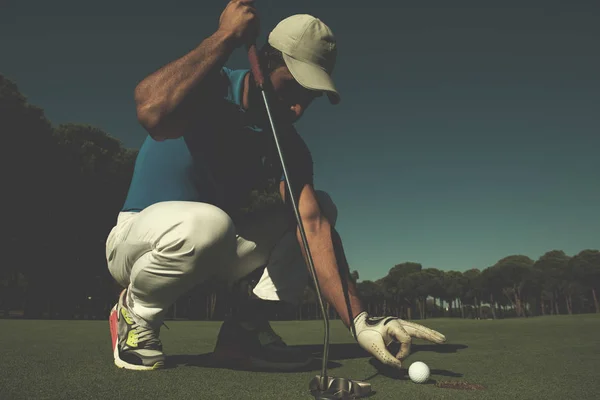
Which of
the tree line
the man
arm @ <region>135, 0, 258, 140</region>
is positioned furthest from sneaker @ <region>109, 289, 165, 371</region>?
the tree line

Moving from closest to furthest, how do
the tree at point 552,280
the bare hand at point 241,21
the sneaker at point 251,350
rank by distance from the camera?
the bare hand at point 241,21 → the sneaker at point 251,350 → the tree at point 552,280

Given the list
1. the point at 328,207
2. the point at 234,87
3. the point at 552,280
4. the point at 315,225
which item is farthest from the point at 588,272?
the point at 234,87

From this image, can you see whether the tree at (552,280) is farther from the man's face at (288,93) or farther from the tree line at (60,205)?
the man's face at (288,93)

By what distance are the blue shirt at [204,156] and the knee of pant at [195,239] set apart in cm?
51

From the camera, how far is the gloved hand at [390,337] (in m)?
2.53

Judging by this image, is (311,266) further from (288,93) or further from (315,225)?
(288,93)

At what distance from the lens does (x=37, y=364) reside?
334 cm

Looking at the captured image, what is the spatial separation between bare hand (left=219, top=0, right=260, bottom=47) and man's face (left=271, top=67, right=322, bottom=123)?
1.29 feet

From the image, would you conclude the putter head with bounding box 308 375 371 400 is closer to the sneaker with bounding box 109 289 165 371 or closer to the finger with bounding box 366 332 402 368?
the finger with bounding box 366 332 402 368

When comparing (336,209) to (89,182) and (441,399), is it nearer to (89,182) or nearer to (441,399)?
(441,399)

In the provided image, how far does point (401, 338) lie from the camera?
8.32ft

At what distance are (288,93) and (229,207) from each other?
101cm

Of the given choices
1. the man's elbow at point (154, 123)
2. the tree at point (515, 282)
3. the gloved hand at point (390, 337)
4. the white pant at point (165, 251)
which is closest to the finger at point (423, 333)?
the gloved hand at point (390, 337)

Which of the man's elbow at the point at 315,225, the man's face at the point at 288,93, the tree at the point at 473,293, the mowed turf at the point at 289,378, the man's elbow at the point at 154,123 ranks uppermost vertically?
the tree at the point at 473,293
